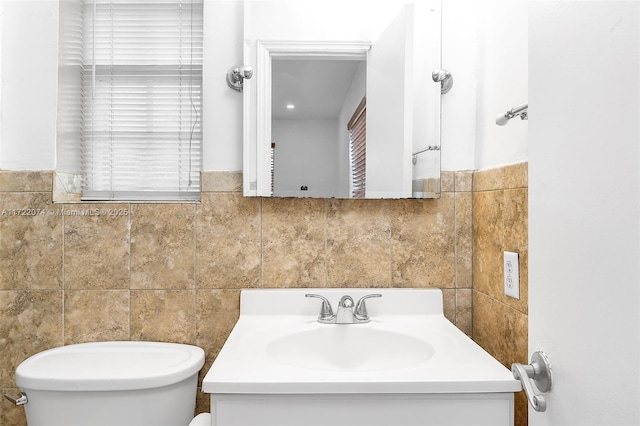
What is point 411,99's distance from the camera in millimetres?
1302

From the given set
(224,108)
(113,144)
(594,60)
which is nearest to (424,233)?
(224,108)

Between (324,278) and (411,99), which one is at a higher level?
(411,99)

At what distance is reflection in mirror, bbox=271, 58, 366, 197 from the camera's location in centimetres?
129

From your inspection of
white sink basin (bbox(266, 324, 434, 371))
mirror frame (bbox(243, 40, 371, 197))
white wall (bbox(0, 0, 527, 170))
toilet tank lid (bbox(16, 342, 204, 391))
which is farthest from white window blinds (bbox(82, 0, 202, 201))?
white sink basin (bbox(266, 324, 434, 371))

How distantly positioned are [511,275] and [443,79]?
0.64 meters

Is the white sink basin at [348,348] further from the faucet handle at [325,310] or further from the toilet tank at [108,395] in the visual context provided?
the toilet tank at [108,395]

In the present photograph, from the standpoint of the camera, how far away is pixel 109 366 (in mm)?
1192

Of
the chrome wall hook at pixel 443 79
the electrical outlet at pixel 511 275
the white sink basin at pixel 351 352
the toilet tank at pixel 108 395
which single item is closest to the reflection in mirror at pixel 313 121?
the chrome wall hook at pixel 443 79

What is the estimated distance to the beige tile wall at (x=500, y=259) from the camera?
3.39ft

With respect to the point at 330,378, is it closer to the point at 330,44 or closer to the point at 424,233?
the point at 424,233

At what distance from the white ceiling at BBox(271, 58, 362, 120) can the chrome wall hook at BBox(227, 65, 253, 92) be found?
8 cm

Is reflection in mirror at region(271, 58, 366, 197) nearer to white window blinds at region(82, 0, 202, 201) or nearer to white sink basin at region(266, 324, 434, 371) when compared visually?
white window blinds at region(82, 0, 202, 201)

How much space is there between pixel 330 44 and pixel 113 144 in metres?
0.78

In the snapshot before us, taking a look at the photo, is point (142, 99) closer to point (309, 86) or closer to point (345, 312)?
point (309, 86)
